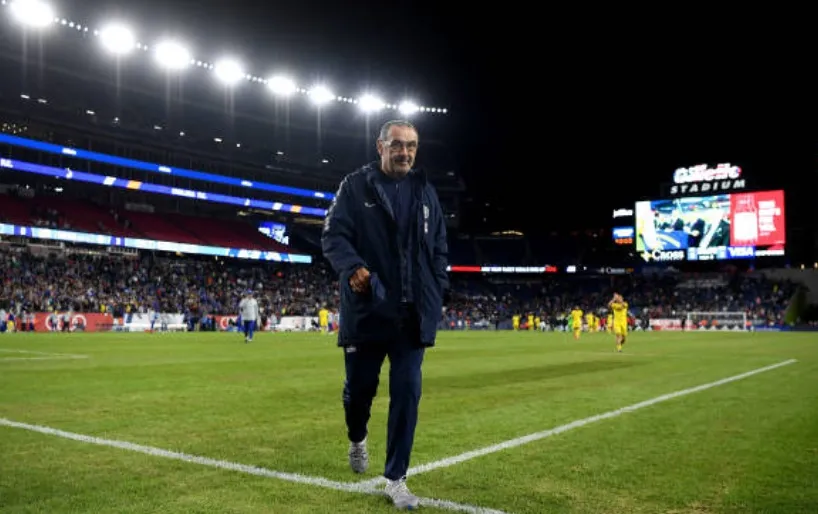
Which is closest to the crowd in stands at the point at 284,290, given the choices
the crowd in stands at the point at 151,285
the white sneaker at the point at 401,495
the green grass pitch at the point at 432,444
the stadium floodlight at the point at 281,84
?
the crowd in stands at the point at 151,285

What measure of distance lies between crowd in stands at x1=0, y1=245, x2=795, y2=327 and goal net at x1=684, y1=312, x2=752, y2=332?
66.7 inches

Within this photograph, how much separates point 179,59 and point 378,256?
166 feet

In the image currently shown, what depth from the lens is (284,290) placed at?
6025 cm

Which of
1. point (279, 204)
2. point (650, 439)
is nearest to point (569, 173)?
point (279, 204)

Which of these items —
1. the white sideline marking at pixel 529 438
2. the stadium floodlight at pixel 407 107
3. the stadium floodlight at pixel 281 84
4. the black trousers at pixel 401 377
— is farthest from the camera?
the stadium floodlight at pixel 407 107

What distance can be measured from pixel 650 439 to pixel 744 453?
0.85m

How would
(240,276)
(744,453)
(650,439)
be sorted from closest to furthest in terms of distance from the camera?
A: 1. (744,453)
2. (650,439)
3. (240,276)

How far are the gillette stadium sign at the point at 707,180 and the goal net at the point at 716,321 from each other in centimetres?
1084

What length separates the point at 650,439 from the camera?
6.50 metres

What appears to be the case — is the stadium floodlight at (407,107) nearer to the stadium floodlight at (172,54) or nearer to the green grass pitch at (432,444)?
the stadium floodlight at (172,54)

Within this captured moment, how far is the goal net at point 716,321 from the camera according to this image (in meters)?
58.3

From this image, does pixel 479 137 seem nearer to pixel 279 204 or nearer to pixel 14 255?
pixel 279 204

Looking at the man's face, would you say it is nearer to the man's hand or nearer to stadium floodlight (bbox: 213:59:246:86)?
the man's hand

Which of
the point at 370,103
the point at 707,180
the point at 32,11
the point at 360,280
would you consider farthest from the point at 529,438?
the point at 370,103
